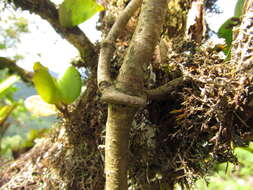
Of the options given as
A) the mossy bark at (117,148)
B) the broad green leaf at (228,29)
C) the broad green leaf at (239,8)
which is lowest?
the mossy bark at (117,148)

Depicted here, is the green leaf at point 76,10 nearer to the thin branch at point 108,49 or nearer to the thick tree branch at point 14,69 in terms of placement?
the thin branch at point 108,49

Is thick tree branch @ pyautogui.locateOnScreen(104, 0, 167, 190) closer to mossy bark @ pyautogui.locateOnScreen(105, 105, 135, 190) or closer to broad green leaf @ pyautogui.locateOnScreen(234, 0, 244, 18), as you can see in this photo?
mossy bark @ pyautogui.locateOnScreen(105, 105, 135, 190)

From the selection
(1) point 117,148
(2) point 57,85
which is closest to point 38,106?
(2) point 57,85

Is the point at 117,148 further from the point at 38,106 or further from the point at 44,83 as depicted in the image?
the point at 38,106

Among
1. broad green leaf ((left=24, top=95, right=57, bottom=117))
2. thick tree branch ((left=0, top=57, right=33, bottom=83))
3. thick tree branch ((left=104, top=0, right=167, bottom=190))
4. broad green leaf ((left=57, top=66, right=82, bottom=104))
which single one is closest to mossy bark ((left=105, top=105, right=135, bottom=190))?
thick tree branch ((left=104, top=0, right=167, bottom=190))

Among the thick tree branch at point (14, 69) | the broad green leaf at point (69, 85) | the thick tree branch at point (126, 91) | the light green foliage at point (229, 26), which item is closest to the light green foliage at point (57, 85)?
the broad green leaf at point (69, 85)

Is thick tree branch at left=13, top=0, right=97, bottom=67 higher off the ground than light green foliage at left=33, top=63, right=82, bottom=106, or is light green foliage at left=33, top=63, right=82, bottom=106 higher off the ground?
thick tree branch at left=13, top=0, right=97, bottom=67
